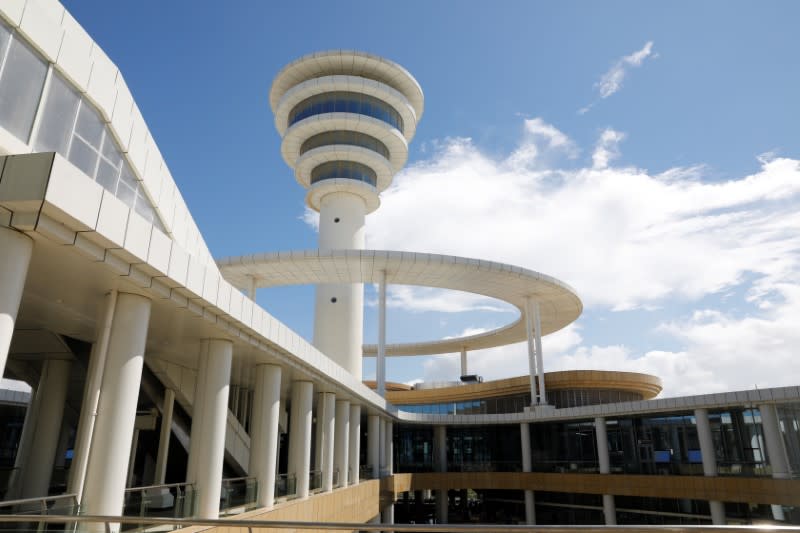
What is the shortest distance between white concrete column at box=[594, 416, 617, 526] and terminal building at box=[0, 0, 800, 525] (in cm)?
13

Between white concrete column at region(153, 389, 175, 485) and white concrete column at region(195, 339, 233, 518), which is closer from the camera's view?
white concrete column at region(195, 339, 233, 518)

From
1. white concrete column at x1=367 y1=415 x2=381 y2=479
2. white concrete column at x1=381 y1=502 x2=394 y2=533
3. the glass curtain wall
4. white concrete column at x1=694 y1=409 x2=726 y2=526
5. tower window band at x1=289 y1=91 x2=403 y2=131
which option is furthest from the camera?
tower window band at x1=289 y1=91 x2=403 y2=131

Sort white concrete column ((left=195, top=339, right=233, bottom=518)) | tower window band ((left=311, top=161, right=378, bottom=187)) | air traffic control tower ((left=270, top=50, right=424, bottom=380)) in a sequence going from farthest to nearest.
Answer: tower window band ((left=311, top=161, right=378, bottom=187)) < air traffic control tower ((left=270, top=50, right=424, bottom=380)) < white concrete column ((left=195, top=339, right=233, bottom=518))

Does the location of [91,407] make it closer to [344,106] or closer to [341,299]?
[341,299]

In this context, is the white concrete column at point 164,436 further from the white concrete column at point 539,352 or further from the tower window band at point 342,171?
the tower window band at point 342,171

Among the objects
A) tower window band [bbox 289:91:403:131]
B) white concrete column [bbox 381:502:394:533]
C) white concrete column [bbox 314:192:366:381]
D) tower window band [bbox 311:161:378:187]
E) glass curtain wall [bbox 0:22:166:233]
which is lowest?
white concrete column [bbox 381:502:394:533]

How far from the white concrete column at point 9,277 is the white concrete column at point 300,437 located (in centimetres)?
1349

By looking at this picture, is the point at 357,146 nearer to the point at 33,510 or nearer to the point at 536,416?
the point at 536,416

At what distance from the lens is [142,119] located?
1648cm

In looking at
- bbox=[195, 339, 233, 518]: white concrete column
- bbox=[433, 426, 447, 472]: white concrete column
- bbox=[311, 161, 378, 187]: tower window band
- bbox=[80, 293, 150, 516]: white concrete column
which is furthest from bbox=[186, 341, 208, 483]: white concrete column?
bbox=[311, 161, 378, 187]: tower window band

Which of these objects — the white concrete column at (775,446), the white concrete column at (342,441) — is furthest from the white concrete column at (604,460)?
the white concrete column at (342,441)

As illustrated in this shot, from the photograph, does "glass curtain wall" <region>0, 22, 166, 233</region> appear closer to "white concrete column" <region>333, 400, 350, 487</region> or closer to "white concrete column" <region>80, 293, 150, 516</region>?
"white concrete column" <region>80, 293, 150, 516</region>

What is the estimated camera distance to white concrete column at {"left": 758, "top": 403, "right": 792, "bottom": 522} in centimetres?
2486

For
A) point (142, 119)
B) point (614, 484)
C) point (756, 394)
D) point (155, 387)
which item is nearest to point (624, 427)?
point (614, 484)
